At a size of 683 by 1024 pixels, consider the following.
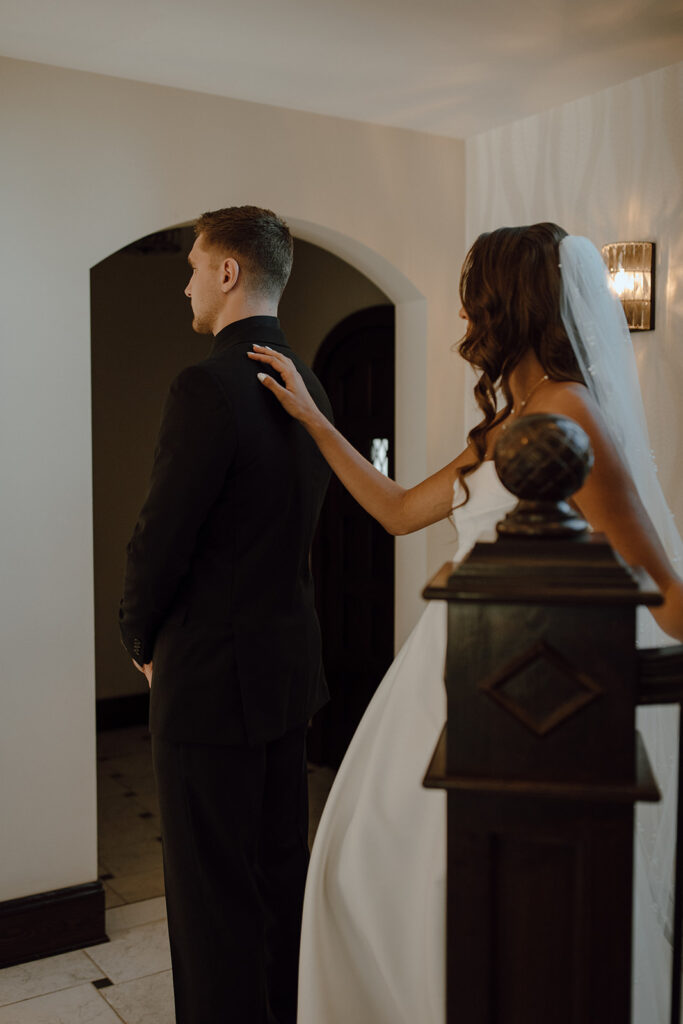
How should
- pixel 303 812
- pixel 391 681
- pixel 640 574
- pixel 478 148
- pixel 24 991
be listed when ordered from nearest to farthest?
pixel 640 574, pixel 391 681, pixel 303 812, pixel 24 991, pixel 478 148

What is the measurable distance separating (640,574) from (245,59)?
2484 mm

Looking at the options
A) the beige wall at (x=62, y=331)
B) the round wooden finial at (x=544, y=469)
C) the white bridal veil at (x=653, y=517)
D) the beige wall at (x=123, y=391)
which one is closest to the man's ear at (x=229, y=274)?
the white bridal veil at (x=653, y=517)

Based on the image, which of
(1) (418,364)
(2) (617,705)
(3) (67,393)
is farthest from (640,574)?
(1) (418,364)

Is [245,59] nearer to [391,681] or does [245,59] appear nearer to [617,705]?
[391,681]

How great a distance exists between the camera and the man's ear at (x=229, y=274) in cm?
220

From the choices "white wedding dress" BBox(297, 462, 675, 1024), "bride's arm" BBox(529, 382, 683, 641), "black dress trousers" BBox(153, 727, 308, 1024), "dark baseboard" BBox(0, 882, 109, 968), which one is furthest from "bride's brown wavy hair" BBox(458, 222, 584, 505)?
"dark baseboard" BBox(0, 882, 109, 968)

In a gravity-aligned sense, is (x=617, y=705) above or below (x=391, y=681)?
above

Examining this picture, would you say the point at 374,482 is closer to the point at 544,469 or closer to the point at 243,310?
the point at 243,310

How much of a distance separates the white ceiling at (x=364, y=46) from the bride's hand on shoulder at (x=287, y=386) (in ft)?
3.42

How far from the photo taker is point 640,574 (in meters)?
1.02

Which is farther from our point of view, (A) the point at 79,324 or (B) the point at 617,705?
(A) the point at 79,324

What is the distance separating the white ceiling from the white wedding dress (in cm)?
191

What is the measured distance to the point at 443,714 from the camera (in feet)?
5.92

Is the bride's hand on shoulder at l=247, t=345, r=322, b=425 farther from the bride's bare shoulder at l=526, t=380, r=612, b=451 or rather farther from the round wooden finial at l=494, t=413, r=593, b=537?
the round wooden finial at l=494, t=413, r=593, b=537
